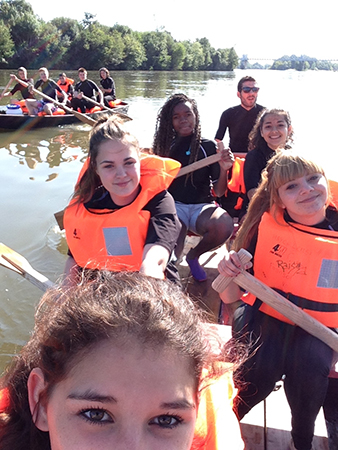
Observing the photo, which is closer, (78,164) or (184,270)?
(184,270)

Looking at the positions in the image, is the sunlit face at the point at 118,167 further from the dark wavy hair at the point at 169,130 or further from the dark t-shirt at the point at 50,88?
the dark t-shirt at the point at 50,88

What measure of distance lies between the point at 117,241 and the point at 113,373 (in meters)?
1.33

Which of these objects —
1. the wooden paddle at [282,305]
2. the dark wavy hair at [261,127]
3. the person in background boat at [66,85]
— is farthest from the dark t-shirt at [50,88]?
the wooden paddle at [282,305]

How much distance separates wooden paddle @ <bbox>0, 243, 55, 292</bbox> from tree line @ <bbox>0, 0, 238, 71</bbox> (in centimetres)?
3117

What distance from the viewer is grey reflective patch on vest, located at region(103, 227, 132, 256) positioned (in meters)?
2.00

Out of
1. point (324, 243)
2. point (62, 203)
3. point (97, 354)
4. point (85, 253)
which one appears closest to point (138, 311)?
point (97, 354)

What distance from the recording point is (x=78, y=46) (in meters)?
36.8

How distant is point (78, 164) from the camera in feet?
25.3

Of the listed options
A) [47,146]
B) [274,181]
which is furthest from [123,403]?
[47,146]

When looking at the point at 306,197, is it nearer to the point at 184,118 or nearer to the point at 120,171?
the point at 120,171

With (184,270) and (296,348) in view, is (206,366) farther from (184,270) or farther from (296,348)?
(184,270)

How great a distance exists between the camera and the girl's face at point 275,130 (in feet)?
9.45

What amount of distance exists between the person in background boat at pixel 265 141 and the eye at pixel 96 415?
2287 mm

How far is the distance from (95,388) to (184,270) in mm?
2271
